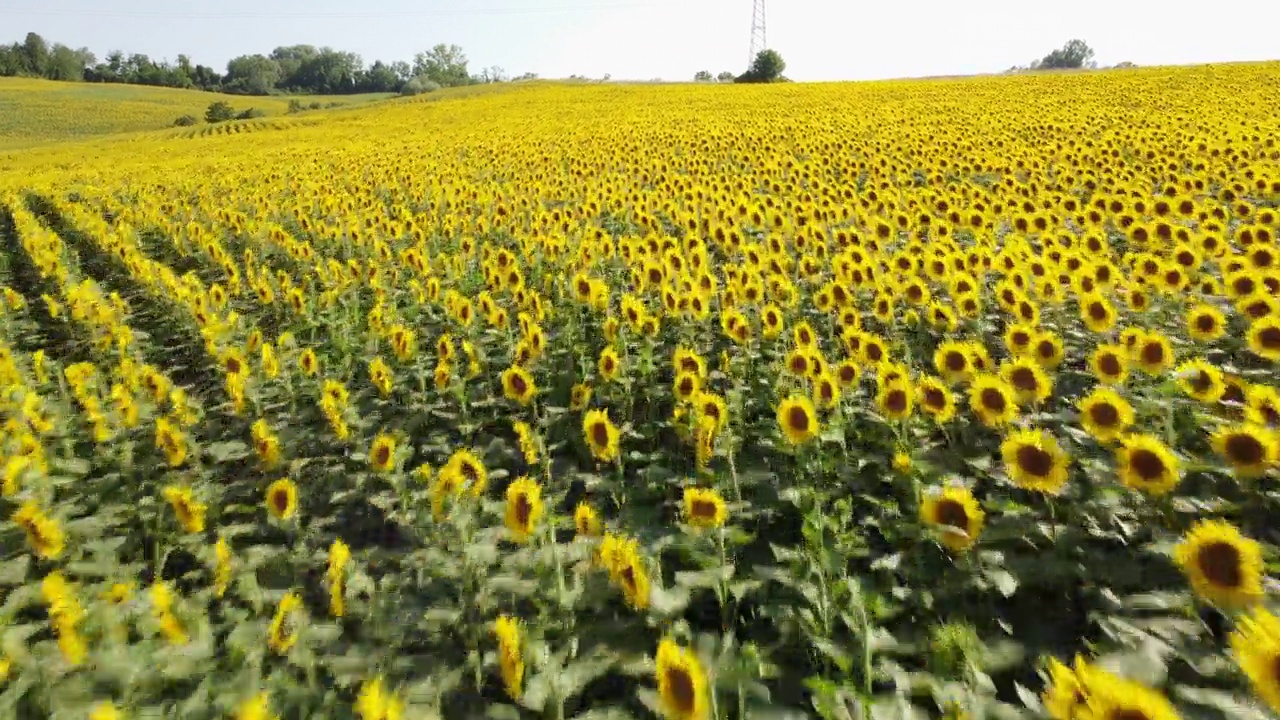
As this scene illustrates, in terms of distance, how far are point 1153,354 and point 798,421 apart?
86.0 inches

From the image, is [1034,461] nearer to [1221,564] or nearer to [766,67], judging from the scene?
[1221,564]

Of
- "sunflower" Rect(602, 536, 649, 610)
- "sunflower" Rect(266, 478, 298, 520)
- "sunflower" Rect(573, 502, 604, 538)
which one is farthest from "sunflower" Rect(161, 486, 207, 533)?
"sunflower" Rect(602, 536, 649, 610)

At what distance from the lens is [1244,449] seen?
10.5 ft

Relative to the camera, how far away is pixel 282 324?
7.81 meters

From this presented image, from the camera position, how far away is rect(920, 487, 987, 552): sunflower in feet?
9.84

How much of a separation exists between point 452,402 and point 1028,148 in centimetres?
1425

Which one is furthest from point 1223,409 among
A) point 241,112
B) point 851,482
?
point 241,112

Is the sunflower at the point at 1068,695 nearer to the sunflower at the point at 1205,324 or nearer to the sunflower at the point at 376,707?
the sunflower at the point at 376,707

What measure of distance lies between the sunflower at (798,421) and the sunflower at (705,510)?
2.83ft

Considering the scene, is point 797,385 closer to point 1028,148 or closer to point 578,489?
point 578,489

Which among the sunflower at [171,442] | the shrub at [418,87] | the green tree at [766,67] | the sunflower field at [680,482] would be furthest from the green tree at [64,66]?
the sunflower at [171,442]

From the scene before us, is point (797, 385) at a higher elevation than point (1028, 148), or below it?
below

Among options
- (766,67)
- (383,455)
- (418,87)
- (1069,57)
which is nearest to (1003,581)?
(383,455)

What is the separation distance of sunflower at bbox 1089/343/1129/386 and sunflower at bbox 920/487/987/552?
178 centimetres
